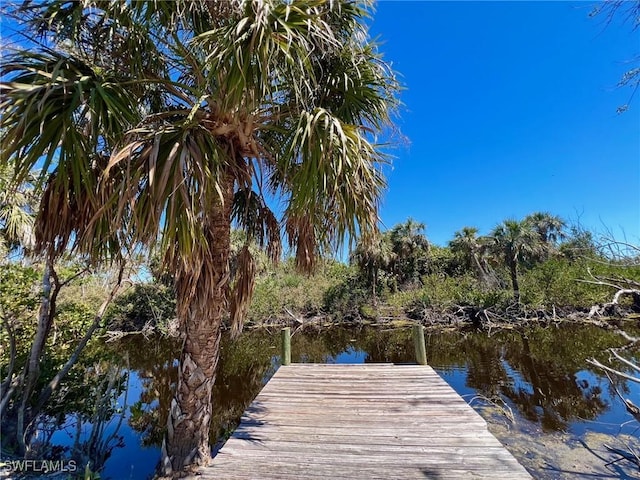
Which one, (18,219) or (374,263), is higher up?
(374,263)

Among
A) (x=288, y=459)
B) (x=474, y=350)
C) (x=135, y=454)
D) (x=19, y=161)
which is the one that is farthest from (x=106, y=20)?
(x=474, y=350)

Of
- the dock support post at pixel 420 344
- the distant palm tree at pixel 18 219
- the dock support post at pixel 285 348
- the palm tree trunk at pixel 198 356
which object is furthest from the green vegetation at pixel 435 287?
the palm tree trunk at pixel 198 356

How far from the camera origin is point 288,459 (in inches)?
100

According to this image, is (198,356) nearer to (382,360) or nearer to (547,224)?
(382,360)

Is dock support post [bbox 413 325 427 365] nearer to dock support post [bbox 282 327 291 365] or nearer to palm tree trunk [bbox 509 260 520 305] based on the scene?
dock support post [bbox 282 327 291 365]

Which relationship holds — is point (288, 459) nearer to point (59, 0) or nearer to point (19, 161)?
point (19, 161)

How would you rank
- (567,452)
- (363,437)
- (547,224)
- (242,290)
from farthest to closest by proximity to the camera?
(547,224), (567,452), (242,290), (363,437)

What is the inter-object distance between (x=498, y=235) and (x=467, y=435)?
60.5ft

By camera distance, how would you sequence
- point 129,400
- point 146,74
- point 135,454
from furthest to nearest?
point 129,400, point 135,454, point 146,74

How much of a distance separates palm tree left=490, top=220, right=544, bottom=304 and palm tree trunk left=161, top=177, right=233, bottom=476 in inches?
686

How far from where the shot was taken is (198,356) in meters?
3.32

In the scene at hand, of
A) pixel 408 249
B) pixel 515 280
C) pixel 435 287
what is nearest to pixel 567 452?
pixel 435 287

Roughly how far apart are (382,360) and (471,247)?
42.6 ft

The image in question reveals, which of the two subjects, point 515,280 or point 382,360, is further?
point 515,280
